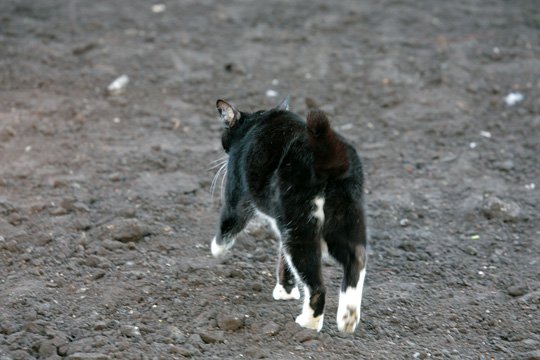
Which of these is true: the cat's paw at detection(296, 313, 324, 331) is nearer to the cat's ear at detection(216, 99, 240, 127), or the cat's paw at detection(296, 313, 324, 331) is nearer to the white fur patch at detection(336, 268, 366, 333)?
the white fur patch at detection(336, 268, 366, 333)

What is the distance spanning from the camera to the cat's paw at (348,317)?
4.13 metres

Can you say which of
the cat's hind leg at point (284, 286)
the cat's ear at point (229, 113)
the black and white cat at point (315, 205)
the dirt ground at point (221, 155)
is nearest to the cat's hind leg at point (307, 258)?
the black and white cat at point (315, 205)

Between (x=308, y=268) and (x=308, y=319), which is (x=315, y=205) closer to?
(x=308, y=268)

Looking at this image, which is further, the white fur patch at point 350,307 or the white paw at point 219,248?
the white paw at point 219,248

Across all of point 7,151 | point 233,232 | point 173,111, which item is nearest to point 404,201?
point 233,232

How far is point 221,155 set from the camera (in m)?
6.46

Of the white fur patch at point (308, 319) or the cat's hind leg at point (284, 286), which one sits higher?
the white fur patch at point (308, 319)

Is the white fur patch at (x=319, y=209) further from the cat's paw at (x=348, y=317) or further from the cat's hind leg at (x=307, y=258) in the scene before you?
the cat's paw at (x=348, y=317)

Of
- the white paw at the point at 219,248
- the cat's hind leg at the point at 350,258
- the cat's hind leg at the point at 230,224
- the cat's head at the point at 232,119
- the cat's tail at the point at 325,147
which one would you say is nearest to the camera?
the cat's tail at the point at 325,147

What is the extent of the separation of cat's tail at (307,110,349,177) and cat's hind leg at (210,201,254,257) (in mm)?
716

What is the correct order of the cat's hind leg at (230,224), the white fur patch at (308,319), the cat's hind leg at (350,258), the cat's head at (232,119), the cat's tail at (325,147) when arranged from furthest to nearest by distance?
the cat's head at (232,119)
the cat's hind leg at (230,224)
the white fur patch at (308,319)
the cat's hind leg at (350,258)
the cat's tail at (325,147)

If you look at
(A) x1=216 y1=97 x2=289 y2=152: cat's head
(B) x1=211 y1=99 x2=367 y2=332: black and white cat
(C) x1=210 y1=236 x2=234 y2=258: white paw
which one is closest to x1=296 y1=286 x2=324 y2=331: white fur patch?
(B) x1=211 y1=99 x2=367 y2=332: black and white cat

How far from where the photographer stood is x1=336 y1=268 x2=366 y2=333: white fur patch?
162 inches

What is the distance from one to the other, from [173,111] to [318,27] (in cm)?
226
